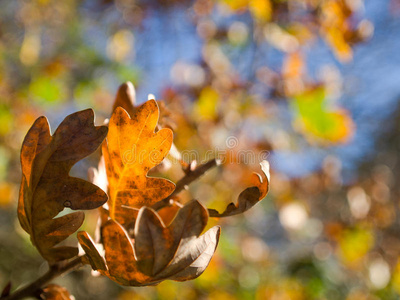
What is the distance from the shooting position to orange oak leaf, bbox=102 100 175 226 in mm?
361

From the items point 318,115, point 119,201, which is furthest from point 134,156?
point 318,115

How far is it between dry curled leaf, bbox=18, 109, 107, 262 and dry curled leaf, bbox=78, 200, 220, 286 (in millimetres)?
35

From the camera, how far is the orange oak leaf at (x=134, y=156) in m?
0.36

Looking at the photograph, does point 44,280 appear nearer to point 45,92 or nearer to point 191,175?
point 191,175

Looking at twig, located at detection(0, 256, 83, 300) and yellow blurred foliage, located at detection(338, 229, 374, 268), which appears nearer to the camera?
twig, located at detection(0, 256, 83, 300)

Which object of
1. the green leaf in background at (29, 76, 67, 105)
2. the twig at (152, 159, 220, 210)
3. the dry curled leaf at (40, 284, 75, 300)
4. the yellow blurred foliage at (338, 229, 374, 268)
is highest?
the twig at (152, 159, 220, 210)

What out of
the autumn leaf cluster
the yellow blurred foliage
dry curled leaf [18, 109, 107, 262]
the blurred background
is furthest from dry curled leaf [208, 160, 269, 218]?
the yellow blurred foliage

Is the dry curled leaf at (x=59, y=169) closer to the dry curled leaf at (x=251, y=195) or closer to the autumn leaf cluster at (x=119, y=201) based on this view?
the autumn leaf cluster at (x=119, y=201)

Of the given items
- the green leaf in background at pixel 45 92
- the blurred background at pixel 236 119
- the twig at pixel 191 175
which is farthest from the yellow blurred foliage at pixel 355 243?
the twig at pixel 191 175

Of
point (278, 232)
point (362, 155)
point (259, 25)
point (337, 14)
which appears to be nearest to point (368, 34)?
point (337, 14)

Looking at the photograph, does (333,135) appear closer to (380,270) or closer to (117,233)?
(380,270)

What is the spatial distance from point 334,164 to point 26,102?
1.95 meters

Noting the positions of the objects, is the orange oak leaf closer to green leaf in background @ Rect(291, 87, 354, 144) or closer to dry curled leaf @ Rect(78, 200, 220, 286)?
dry curled leaf @ Rect(78, 200, 220, 286)

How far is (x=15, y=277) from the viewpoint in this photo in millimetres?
1852
